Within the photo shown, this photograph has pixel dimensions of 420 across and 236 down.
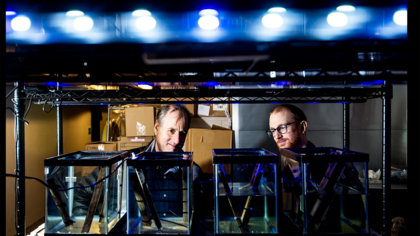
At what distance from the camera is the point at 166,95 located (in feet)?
4.32

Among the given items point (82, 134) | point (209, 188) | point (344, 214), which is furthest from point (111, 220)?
point (82, 134)

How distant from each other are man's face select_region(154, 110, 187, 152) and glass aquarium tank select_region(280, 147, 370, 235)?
74.1 inches

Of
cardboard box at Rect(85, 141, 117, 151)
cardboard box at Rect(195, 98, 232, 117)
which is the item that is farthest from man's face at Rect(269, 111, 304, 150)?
cardboard box at Rect(85, 141, 117, 151)

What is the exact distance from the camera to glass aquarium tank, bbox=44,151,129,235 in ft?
3.45

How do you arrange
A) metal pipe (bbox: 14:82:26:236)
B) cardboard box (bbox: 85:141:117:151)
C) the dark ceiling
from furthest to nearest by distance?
cardboard box (bbox: 85:141:117:151), metal pipe (bbox: 14:82:26:236), the dark ceiling

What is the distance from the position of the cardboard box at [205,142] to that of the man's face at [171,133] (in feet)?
0.75

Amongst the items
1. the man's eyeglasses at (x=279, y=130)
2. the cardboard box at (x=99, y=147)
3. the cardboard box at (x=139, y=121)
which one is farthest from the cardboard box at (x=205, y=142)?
the cardboard box at (x=99, y=147)

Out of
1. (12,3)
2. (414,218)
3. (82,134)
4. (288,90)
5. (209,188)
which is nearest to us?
(414,218)

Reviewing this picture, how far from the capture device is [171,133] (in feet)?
9.27

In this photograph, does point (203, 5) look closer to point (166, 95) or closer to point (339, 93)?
point (166, 95)

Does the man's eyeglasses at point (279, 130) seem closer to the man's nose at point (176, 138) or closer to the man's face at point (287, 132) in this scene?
the man's face at point (287, 132)

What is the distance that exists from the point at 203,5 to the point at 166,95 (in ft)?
1.83

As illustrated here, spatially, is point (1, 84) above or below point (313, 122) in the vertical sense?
above

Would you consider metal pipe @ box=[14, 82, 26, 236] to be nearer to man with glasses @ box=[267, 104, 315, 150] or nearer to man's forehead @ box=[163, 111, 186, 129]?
man's forehead @ box=[163, 111, 186, 129]
